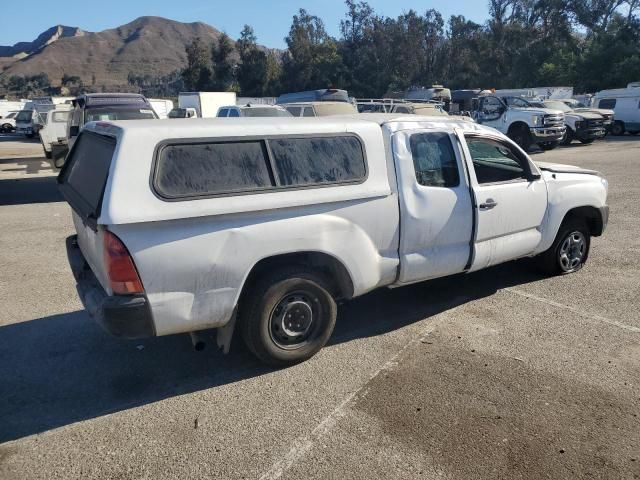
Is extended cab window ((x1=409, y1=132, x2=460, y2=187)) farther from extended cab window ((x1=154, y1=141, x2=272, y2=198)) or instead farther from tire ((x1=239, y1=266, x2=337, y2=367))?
extended cab window ((x1=154, y1=141, x2=272, y2=198))

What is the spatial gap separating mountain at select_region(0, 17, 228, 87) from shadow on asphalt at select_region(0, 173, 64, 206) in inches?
4599

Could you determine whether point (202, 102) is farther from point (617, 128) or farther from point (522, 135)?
point (617, 128)

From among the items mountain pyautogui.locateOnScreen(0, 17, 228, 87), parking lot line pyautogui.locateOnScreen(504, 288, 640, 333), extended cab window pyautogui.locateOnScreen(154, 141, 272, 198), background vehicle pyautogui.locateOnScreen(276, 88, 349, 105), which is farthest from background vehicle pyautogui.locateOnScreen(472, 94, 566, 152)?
mountain pyautogui.locateOnScreen(0, 17, 228, 87)

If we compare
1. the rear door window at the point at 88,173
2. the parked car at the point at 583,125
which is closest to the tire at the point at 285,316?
the rear door window at the point at 88,173

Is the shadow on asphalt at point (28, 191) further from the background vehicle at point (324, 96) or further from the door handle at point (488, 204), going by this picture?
the background vehicle at point (324, 96)

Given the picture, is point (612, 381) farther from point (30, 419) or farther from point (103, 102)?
point (103, 102)

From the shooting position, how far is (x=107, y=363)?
4.06 meters

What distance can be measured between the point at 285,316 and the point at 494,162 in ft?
9.44

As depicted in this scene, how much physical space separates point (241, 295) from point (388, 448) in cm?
143

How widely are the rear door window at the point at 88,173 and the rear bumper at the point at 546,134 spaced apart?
17241 mm

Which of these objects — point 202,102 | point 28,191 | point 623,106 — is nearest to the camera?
point 28,191

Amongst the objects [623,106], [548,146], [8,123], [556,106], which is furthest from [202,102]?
[623,106]

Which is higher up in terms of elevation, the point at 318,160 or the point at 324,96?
the point at 324,96

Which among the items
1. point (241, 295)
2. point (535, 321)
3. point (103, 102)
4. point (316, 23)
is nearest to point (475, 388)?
point (535, 321)
